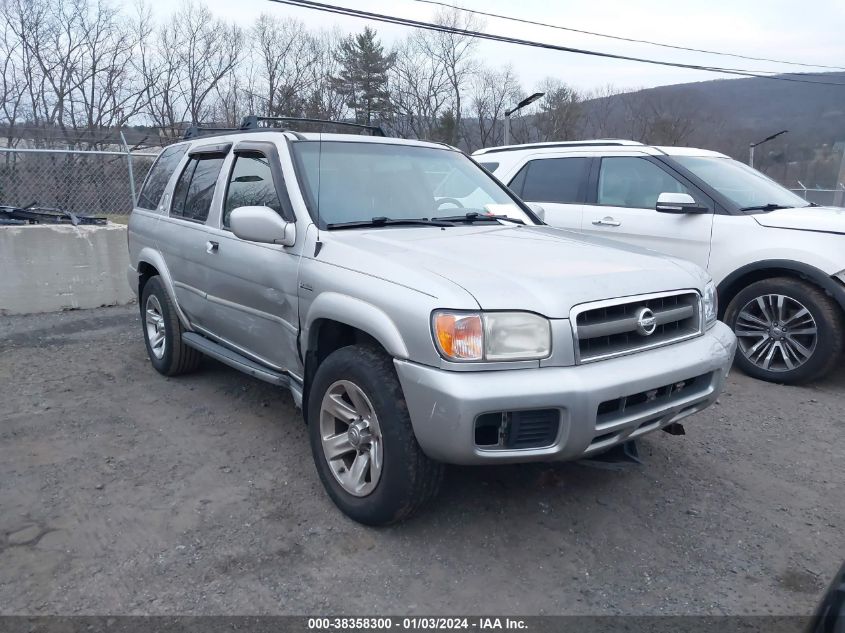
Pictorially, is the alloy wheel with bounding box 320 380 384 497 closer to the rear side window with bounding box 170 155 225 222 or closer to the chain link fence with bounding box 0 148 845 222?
the rear side window with bounding box 170 155 225 222

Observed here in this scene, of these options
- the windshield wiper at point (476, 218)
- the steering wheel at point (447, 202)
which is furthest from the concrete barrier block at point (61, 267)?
the windshield wiper at point (476, 218)

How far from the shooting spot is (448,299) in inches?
101

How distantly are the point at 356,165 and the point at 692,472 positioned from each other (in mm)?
2637

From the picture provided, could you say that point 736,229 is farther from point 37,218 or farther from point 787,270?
point 37,218

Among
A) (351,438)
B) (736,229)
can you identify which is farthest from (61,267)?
(736,229)

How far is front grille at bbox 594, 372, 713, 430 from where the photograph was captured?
2654 mm

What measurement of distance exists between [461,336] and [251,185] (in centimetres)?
206

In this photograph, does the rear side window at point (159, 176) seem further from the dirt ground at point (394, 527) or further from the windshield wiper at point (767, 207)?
the windshield wiper at point (767, 207)

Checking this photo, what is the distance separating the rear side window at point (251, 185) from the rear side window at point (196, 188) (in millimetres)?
257

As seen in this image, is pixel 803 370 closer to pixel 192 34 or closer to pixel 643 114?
pixel 192 34

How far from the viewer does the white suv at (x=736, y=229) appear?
5.04m

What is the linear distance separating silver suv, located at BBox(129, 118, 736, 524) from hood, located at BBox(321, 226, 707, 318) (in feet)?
0.04

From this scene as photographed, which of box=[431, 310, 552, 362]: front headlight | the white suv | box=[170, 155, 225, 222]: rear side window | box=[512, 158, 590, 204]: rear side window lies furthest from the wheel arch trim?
box=[170, 155, 225, 222]: rear side window

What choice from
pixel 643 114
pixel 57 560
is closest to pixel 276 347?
pixel 57 560
